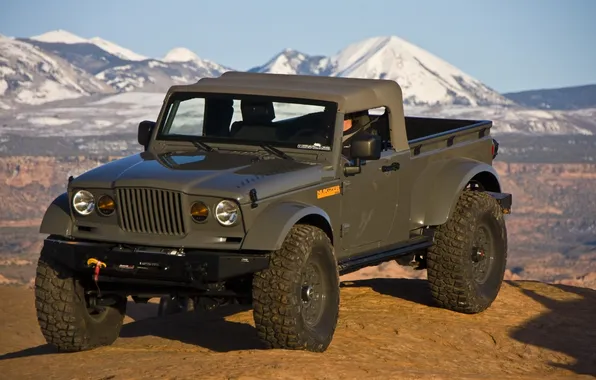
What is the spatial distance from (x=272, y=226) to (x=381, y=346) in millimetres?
1905

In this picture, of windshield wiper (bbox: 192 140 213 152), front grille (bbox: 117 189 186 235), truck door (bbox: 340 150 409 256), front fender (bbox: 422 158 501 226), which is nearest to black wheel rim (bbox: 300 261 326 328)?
truck door (bbox: 340 150 409 256)

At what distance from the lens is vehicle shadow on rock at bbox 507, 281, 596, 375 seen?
1123cm

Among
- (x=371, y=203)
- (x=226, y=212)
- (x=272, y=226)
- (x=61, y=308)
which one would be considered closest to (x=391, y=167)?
(x=371, y=203)

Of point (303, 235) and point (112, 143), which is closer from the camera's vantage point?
point (303, 235)

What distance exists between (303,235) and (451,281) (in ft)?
9.43

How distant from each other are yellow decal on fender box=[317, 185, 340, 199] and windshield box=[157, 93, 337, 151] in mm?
332

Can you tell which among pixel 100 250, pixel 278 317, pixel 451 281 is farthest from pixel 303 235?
pixel 451 281

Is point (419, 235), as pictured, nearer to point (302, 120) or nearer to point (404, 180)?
point (404, 180)

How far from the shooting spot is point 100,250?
9453mm

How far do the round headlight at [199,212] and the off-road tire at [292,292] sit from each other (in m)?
0.55

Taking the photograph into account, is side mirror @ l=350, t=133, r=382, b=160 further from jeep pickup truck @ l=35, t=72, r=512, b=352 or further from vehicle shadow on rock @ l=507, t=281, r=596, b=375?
vehicle shadow on rock @ l=507, t=281, r=596, b=375

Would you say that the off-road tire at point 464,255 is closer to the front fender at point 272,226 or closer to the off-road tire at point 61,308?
the front fender at point 272,226

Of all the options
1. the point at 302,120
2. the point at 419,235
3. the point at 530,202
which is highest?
the point at 302,120

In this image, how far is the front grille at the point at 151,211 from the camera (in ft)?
30.6
